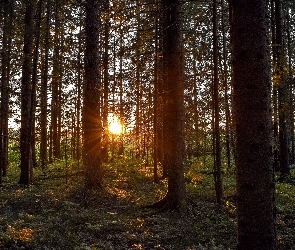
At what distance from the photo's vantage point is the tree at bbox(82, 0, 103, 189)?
550 inches

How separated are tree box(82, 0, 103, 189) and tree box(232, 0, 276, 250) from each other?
10.2 m

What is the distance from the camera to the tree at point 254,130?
4195mm

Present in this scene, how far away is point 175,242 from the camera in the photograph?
8070 mm

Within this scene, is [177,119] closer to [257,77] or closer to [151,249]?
[151,249]

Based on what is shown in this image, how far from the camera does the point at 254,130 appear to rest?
4203 millimetres

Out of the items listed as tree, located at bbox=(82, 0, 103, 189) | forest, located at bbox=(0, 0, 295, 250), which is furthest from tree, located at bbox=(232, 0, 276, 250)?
tree, located at bbox=(82, 0, 103, 189)

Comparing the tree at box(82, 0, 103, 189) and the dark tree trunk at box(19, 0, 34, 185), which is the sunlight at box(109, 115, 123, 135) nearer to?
the tree at box(82, 0, 103, 189)

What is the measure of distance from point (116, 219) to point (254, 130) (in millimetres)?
6648

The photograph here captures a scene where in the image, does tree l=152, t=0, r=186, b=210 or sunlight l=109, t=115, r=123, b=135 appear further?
sunlight l=109, t=115, r=123, b=135

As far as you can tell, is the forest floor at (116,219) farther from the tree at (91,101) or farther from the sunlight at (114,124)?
the sunlight at (114,124)

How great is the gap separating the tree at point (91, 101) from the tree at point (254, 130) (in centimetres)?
1019

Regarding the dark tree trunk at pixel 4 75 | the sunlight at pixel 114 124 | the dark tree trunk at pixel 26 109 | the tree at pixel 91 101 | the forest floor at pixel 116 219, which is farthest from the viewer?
the sunlight at pixel 114 124

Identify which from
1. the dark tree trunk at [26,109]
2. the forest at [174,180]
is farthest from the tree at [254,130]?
the dark tree trunk at [26,109]

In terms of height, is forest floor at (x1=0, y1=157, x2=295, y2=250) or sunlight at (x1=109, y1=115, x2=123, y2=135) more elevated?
sunlight at (x1=109, y1=115, x2=123, y2=135)
